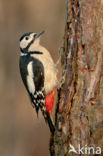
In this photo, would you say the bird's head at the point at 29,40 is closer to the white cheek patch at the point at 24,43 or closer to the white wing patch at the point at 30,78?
the white cheek patch at the point at 24,43

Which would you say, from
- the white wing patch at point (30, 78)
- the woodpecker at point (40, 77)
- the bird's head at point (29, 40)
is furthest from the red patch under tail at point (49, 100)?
the bird's head at point (29, 40)

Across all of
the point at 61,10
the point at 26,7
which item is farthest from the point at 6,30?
the point at 61,10

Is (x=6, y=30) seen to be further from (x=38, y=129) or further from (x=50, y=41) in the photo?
(x=38, y=129)

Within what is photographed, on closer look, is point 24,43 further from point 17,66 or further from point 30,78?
point 17,66

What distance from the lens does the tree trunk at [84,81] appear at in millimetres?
4008

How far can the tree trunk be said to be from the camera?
158 inches

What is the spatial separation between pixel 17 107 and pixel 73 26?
4.44 m

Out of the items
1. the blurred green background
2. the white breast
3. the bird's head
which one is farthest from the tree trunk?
the blurred green background

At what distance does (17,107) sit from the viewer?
327 inches

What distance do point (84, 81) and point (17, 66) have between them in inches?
175

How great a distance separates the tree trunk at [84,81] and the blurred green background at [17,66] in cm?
388

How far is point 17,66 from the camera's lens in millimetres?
8375

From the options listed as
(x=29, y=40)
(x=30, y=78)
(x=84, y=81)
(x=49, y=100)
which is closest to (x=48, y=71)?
(x=30, y=78)

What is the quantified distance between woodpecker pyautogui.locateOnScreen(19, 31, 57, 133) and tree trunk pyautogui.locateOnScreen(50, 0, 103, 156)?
32.5 inches
